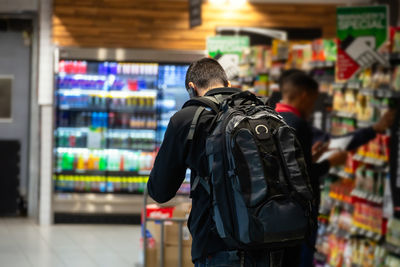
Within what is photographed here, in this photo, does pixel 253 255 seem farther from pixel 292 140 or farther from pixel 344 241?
pixel 344 241

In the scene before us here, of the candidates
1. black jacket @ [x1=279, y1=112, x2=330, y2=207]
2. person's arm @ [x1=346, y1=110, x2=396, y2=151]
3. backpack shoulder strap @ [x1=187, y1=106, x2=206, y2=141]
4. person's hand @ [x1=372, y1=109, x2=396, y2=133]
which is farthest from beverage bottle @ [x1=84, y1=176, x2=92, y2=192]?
backpack shoulder strap @ [x1=187, y1=106, x2=206, y2=141]

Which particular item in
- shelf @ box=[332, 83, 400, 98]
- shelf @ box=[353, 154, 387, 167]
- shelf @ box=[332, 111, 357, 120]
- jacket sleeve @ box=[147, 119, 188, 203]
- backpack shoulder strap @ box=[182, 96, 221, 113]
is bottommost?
shelf @ box=[353, 154, 387, 167]

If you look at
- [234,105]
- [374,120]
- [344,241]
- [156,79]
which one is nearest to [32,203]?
Result: [156,79]

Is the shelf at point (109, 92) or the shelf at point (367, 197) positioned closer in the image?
the shelf at point (367, 197)

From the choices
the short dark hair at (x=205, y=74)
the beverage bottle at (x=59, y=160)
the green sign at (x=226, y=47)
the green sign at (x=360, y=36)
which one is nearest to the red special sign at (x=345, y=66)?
the green sign at (x=360, y=36)

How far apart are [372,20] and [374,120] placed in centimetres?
84

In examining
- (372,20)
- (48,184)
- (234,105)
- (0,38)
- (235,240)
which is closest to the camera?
(235,240)

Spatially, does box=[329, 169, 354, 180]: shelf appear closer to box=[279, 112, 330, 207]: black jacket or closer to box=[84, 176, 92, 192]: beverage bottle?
box=[279, 112, 330, 207]: black jacket

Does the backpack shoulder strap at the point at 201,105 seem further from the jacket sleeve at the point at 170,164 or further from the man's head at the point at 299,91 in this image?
the man's head at the point at 299,91

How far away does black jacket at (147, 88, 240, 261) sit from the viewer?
3.46 meters

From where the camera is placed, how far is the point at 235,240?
10.8 ft

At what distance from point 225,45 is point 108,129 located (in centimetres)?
272

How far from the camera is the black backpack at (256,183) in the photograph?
3262 millimetres

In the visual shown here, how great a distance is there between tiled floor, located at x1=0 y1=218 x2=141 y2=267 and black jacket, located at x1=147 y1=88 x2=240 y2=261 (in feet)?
18.0
